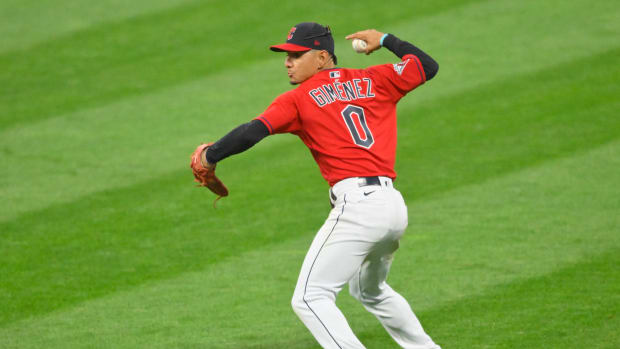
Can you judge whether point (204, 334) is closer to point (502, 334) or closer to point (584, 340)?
point (502, 334)

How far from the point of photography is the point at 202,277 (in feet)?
19.9

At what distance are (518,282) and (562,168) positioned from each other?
2.35 m

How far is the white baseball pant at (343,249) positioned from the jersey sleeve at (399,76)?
0.47 meters

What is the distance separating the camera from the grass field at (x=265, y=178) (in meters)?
5.45

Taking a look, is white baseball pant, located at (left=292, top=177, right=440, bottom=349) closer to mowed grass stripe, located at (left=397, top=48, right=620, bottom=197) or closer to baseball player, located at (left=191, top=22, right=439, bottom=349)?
baseball player, located at (left=191, top=22, right=439, bottom=349)

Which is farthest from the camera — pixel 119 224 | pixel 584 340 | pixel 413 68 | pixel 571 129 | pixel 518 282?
pixel 571 129

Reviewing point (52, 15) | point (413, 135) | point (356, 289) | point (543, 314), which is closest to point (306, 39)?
point (356, 289)

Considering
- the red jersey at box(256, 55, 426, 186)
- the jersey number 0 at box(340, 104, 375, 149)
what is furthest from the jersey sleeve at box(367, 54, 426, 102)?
the jersey number 0 at box(340, 104, 375, 149)

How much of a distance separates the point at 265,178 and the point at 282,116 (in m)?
3.78

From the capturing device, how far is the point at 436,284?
581 centimetres

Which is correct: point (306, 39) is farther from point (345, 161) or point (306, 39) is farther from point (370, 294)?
point (370, 294)

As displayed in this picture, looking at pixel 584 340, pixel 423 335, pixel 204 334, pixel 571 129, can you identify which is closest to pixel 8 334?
pixel 204 334

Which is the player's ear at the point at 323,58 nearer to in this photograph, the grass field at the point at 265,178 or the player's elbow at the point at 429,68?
the player's elbow at the point at 429,68

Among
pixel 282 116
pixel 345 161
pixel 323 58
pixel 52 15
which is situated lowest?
pixel 52 15
